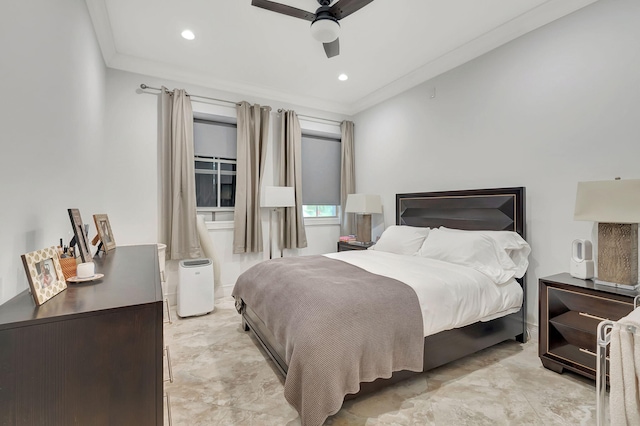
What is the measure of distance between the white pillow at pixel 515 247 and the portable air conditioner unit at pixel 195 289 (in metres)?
2.97

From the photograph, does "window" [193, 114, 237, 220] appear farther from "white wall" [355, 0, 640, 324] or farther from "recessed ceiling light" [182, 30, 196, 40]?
"white wall" [355, 0, 640, 324]

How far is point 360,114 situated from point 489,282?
341cm

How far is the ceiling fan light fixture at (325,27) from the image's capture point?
7.18 feet

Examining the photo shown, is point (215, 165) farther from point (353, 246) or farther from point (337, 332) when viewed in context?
point (337, 332)

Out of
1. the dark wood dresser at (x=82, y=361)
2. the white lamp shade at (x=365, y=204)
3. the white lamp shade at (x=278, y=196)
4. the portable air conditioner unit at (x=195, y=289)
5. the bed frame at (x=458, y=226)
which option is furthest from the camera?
the white lamp shade at (x=365, y=204)

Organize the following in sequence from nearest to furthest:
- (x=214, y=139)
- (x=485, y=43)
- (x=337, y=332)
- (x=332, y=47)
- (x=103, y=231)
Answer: (x=337, y=332)
(x=103, y=231)
(x=332, y=47)
(x=485, y=43)
(x=214, y=139)

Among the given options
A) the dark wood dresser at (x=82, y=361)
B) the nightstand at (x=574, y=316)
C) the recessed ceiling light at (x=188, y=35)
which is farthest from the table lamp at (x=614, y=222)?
the recessed ceiling light at (x=188, y=35)

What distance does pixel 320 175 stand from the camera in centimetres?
486

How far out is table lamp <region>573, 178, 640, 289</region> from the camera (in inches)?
74.4

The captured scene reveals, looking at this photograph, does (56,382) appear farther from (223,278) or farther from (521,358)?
(223,278)

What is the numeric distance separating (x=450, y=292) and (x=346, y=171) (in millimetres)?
3091

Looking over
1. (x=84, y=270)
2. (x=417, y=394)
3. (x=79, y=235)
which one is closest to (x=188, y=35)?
(x=79, y=235)

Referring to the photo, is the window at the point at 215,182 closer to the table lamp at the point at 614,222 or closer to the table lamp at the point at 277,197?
the table lamp at the point at 277,197

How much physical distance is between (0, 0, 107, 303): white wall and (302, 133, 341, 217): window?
285cm
